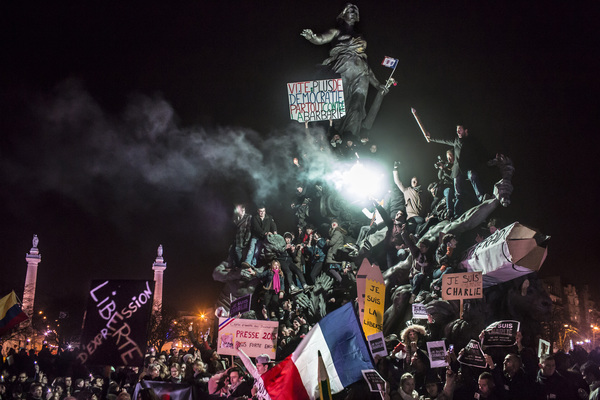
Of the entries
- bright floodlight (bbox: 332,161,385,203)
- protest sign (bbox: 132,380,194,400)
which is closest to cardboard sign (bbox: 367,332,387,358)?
protest sign (bbox: 132,380,194,400)

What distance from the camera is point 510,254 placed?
563 inches

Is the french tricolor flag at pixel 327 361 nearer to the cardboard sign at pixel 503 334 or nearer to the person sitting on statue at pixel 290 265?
the cardboard sign at pixel 503 334

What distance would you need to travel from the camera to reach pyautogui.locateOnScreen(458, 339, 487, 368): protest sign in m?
8.69

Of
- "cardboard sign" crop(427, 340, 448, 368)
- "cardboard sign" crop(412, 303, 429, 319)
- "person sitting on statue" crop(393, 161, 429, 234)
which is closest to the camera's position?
"cardboard sign" crop(427, 340, 448, 368)

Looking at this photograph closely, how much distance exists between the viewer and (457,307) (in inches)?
611

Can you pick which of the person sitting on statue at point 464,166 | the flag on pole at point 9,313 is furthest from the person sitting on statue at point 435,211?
the flag on pole at point 9,313

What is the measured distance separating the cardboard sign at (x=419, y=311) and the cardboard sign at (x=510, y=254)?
1.95 m

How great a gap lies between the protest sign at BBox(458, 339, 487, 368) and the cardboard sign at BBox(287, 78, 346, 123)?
16423mm

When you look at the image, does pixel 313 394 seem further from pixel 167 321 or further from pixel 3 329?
pixel 167 321

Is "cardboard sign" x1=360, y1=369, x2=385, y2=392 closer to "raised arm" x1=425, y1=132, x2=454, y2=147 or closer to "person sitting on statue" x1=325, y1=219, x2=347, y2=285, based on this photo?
"raised arm" x1=425, y1=132, x2=454, y2=147

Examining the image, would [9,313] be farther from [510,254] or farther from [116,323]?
[510,254]

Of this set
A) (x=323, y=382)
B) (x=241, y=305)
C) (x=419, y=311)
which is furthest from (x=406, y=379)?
(x=419, y=311)

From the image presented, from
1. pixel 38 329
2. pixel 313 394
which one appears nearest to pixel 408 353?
pixel 313 394

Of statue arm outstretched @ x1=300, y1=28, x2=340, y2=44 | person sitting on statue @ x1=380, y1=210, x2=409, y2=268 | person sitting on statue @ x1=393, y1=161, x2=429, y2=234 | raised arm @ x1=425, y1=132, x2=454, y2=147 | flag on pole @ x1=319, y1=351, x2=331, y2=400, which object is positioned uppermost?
statue arm outstretched @ x1=300, y1=28, x2=340, y2=44
